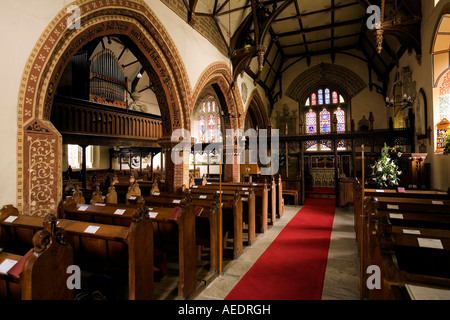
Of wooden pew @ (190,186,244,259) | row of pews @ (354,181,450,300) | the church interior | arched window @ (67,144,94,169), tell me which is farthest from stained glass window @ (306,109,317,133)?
arched window @ (67,144,94,169)

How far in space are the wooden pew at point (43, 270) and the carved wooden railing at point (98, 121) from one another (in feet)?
17.2

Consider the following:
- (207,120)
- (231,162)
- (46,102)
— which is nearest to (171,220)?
(46,102)

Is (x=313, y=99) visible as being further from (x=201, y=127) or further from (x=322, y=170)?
(x=201, y=127)

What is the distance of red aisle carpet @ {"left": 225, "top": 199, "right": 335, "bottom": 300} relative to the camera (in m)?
3.10

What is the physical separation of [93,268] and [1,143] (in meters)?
1.93

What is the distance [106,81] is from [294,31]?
29.5ft

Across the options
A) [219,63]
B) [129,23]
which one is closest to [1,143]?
[129,23]

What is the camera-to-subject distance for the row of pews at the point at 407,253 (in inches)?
55.4

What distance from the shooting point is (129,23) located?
5.27m

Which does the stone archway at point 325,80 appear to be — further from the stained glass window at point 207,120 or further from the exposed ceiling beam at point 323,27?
the stained glass window at point 207,120

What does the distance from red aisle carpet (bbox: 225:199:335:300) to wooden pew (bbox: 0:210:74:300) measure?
6.08 feet

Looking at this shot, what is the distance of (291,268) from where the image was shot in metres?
3.80
